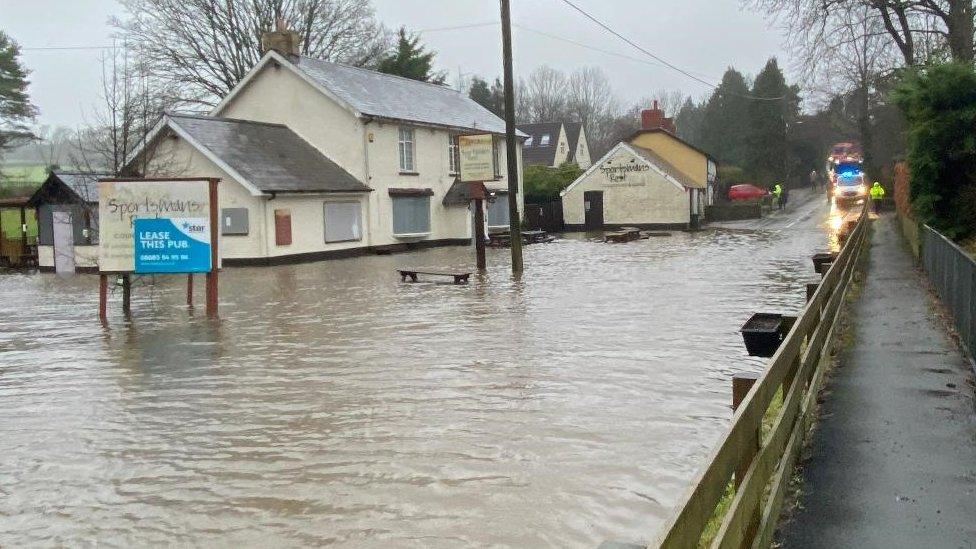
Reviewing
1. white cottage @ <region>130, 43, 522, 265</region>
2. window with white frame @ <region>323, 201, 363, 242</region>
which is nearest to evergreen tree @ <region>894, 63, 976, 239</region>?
white cottage @ <region>130, 43, 522, 265</region>

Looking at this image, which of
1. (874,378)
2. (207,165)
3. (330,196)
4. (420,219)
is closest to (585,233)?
(420,219)

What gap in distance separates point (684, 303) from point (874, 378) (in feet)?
24.4

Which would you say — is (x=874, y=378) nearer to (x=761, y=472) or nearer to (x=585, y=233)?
(x=761, y=472)

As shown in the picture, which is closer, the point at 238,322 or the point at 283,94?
the point at 238,322

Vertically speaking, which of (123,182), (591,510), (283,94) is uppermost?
(283,94)

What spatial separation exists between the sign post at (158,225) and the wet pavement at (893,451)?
1067 centimetres

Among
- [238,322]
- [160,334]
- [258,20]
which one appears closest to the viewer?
[160,334]

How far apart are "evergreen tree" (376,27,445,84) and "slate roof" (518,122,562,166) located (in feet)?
56.3

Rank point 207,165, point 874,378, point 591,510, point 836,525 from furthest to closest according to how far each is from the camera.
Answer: point 207,165
point 874,378
point 591,510
point 836,525

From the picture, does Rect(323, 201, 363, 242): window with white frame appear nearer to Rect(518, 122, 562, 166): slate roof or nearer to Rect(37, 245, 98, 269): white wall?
Rect(37, 245, 98, 269): white wall

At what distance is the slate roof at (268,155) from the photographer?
30.8 m

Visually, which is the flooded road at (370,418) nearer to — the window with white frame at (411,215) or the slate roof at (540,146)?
the window with white frame at (411,215)

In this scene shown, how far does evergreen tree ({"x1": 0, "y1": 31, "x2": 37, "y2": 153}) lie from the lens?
53.2 m

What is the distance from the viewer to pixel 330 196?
33.7m
